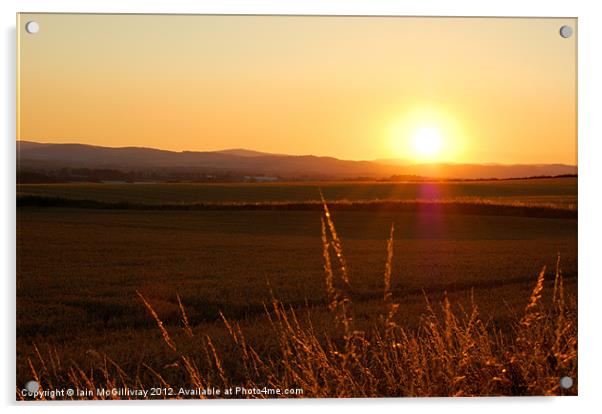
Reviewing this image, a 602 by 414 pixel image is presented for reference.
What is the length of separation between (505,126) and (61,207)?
3745 millimetres

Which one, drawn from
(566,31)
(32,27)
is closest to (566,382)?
(566,31)

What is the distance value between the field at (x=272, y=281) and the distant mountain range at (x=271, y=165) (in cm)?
13

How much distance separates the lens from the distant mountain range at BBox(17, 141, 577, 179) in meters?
5.50

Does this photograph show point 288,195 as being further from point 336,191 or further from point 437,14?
point 437,14

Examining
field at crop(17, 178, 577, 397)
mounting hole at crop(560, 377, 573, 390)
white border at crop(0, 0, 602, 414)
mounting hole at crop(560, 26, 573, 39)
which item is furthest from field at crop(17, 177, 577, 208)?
mounting hole at crop(560, 377, 573, 390)

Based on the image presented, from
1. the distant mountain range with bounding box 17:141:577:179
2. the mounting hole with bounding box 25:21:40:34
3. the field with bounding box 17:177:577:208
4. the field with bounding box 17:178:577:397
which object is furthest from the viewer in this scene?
the field with bounding box 17:177:577:208

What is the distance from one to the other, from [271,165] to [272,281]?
1.00 metres

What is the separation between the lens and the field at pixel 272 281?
16.9ft

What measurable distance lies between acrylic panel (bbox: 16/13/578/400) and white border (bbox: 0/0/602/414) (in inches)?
3.2

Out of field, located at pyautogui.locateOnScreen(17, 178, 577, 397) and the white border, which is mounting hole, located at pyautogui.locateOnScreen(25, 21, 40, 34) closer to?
the white border

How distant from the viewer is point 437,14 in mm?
5477

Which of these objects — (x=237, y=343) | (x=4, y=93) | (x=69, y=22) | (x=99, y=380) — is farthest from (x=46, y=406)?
(x=69, y=22)

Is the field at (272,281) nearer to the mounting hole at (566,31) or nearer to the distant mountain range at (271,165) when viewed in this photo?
the distant mountain range at (271,165)

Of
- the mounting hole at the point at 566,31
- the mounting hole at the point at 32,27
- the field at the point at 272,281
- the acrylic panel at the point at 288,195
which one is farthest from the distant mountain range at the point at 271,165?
the mounting hole at the point at 566,31
